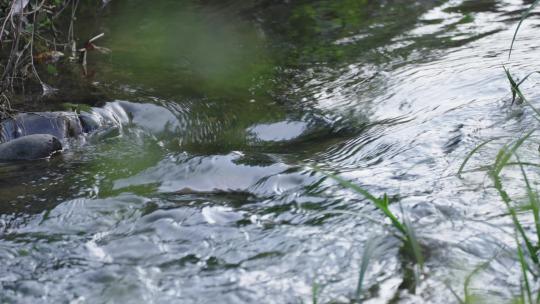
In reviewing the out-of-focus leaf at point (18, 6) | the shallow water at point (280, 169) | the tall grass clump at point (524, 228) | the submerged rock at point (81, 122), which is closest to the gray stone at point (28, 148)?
the submerged rock at point (81, 122)

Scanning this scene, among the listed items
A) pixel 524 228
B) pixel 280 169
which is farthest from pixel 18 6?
pixel 524 228

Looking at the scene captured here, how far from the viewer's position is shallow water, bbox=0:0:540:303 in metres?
2.74

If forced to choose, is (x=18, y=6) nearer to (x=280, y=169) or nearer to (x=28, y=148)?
(x=28, y=148)

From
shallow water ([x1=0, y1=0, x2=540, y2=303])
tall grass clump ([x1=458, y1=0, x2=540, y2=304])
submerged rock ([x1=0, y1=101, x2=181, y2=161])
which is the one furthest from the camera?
submerged rock ([x1=0, y1=101, x2=181, y2=161])

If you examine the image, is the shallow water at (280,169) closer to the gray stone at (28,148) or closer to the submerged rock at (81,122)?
the submerged rock at (81,122)

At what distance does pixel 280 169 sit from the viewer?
3.81 metres

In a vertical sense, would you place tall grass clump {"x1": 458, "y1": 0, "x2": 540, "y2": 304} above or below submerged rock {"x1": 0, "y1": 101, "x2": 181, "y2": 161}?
above

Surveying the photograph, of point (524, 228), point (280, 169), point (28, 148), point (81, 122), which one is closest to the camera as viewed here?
point (524, 228)

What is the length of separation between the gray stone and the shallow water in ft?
0.48

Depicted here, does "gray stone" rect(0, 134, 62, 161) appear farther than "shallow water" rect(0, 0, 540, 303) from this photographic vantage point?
Yes

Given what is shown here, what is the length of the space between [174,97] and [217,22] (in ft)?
7.15

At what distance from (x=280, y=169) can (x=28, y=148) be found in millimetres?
1717

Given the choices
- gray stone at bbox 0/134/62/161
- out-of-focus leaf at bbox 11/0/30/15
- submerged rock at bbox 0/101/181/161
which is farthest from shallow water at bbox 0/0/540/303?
out-of-focus leaf at bbox 11/0/30/15

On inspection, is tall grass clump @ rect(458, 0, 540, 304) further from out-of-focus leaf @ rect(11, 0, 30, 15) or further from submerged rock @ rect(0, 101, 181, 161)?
out-of-focus leaf @ rect(11, 0, 30, 15)
